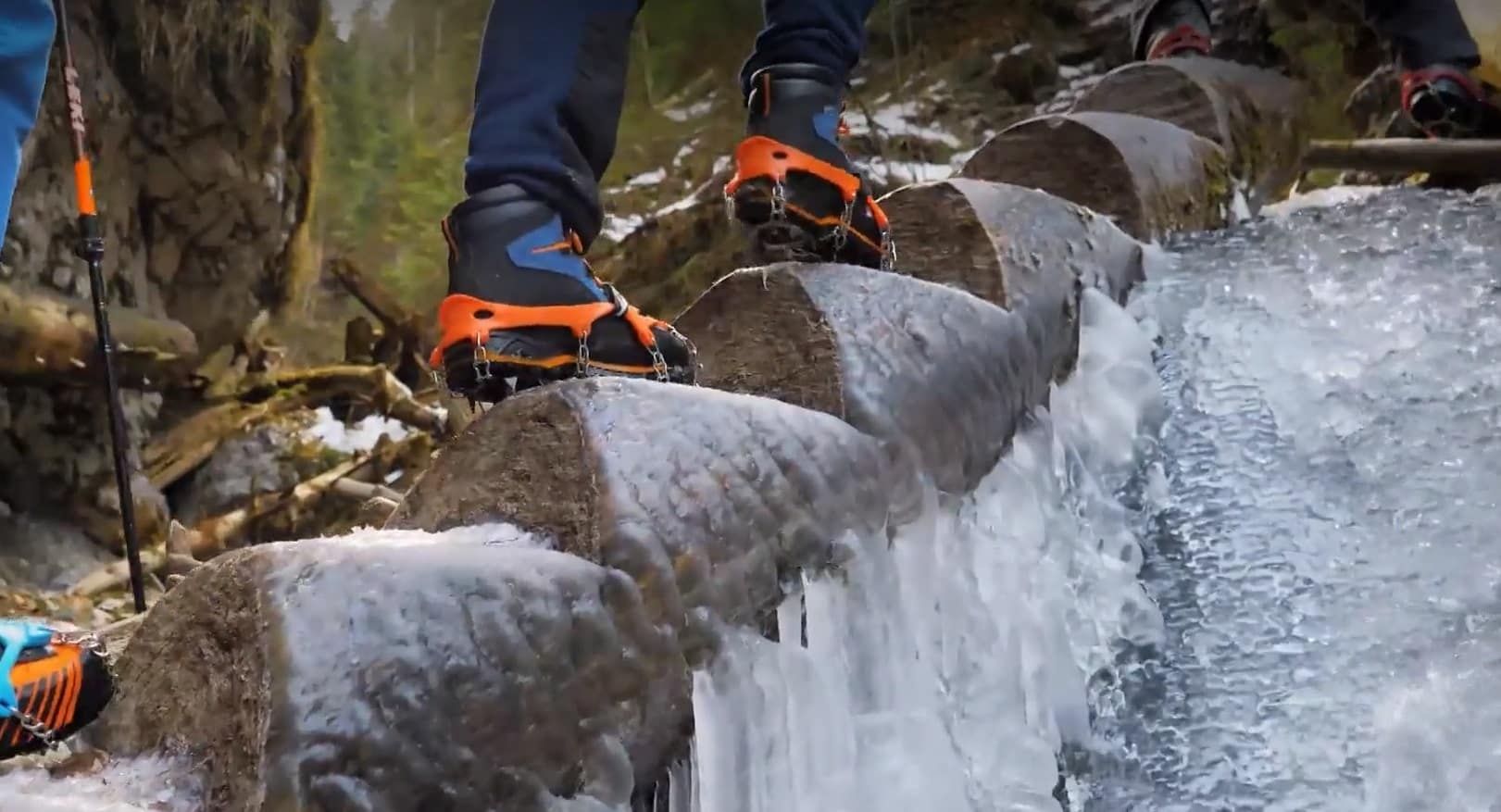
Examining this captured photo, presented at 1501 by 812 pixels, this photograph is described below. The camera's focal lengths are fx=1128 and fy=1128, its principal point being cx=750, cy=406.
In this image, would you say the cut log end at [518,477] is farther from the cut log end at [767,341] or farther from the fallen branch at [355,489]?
the fallen branch at [355,489]

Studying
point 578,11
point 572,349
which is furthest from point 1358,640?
point 578,11

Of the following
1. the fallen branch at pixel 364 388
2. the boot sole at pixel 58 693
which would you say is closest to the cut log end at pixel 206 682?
the boot sole at pixel 58 693

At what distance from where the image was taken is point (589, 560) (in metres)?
0.73

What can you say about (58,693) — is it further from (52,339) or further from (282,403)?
(282,403)

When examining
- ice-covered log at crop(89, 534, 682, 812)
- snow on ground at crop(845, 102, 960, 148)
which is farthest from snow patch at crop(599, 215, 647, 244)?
ice-covered log at crop(89, 534, 682, 812)

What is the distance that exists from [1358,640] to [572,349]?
2.65 feet

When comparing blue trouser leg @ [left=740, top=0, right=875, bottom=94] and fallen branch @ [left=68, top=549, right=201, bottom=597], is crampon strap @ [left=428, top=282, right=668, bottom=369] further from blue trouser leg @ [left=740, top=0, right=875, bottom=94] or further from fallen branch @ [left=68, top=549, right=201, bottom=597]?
fallen branch @ [left=68, top=549, right=201, bottom=597]

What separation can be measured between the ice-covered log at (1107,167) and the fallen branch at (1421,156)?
53 cm

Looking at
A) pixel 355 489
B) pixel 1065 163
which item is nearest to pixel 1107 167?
pixel 1065 163

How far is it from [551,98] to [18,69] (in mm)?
446

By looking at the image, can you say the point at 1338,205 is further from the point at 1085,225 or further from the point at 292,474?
the point at 292,474

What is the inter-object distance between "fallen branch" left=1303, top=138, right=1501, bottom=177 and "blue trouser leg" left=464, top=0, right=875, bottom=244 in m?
2.04

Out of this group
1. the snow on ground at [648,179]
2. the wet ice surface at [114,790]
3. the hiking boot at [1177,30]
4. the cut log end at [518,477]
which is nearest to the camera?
the wet ice surface at [114,790]

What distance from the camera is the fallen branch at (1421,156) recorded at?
2.39 meters
